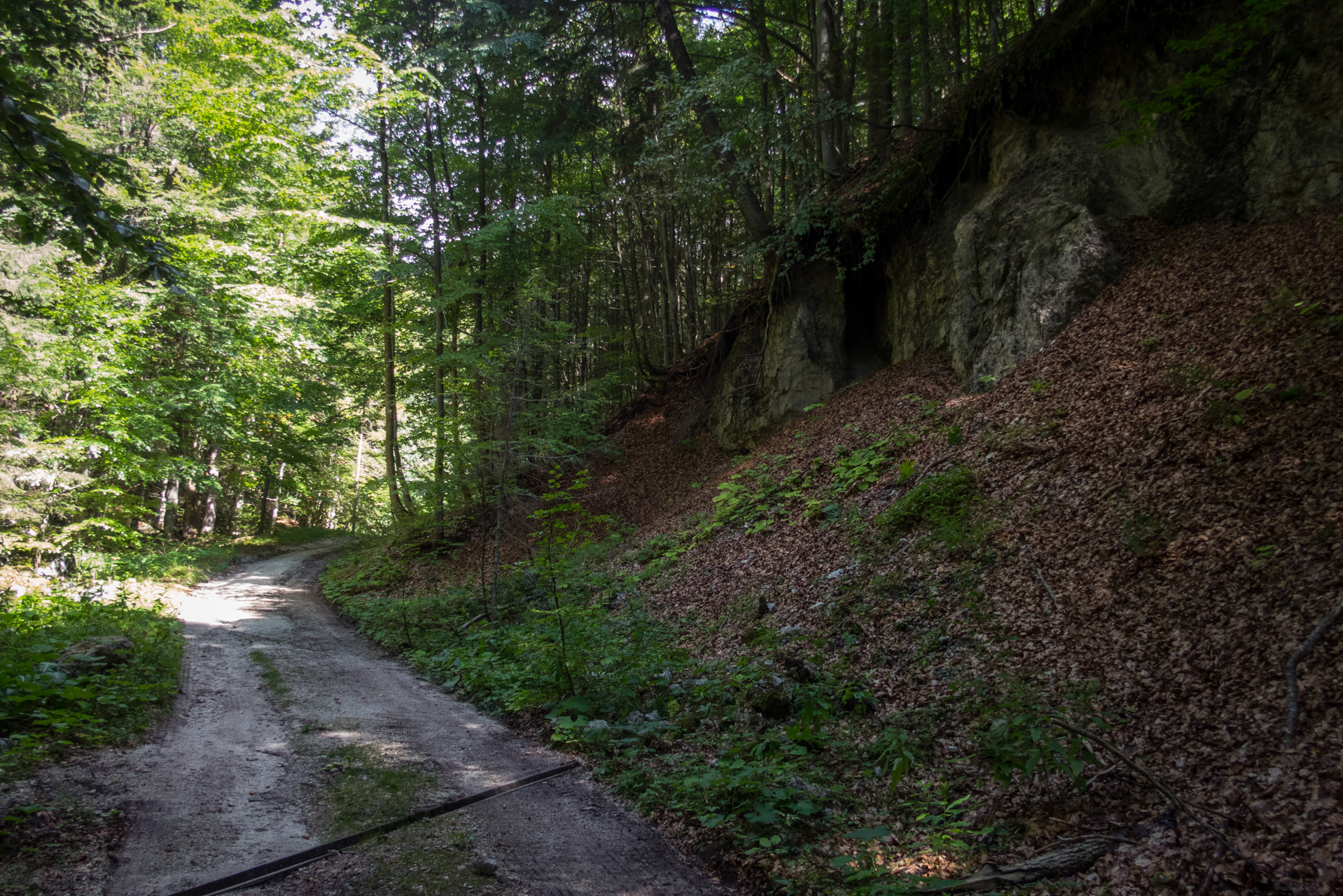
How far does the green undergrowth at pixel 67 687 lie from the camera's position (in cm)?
452

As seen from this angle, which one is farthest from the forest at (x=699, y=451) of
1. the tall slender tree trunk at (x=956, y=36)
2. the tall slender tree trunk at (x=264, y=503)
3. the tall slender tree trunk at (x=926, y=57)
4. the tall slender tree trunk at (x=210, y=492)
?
the tall slender tree trunk at (x=264, y=503)

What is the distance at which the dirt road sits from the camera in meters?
3.39

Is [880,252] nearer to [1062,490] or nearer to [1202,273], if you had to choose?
[1202,273]

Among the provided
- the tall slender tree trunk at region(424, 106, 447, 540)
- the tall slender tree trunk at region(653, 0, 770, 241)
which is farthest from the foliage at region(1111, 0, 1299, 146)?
the tall slender tree trunk at region(424, 106, 447, 540)

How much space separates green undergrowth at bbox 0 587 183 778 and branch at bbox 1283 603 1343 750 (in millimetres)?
7513

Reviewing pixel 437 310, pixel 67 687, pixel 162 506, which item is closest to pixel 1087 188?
pixel 67 687

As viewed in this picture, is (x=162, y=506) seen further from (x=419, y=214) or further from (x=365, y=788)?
(x=365, y=788)

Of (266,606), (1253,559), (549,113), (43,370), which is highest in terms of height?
(549,113)

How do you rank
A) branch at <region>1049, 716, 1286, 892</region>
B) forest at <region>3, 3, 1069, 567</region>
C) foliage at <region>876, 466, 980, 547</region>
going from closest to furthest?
1. branch at <region>1049, 716, 1286, 892</region>
2. foliage at <region>876, 466, 980, 547</region>
3. forest at <region>3, 3, 1069, 567</region>

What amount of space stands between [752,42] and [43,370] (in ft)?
65.8

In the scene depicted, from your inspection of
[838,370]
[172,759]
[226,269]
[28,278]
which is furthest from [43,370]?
[838,370]

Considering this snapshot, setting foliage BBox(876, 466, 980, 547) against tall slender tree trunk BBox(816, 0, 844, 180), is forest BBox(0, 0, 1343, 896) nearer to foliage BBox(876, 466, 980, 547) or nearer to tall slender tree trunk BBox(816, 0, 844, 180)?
foliage BBox(876, 466, 980, 547)

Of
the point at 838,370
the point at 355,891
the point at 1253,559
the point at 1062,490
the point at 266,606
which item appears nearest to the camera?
the point at 355,891

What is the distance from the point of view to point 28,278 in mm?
12172
